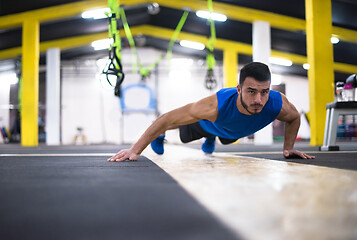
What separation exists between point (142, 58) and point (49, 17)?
16.3 ft

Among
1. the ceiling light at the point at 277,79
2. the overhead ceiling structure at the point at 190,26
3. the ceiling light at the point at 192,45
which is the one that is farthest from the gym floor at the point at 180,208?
the ceiling light at the point at 277,79

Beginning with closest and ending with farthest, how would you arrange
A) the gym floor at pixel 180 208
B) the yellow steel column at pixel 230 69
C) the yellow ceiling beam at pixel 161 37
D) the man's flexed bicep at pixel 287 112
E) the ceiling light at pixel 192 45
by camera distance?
the gym floor at pixel 180 208, the man's flexed bicep at pixel 287 112, the yellow steel column at pixel 230 69, the yellow ceiling beam at pixel 161 37, the ceiling light at pixel 192 45

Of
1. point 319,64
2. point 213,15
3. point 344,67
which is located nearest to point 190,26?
point 213,15

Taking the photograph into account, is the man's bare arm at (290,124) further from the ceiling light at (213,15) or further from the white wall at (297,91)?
the white wall at (297,91)

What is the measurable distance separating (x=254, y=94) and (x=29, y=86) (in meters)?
7.00

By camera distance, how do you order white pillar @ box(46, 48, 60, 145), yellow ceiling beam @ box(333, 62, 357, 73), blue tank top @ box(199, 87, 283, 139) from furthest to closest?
yellow ceiling beam @ box(333, 62, 357, 73)
white pillar @ box(46, 48, 60, 145)
blue tank top @ box(199, 87, 283, 139)

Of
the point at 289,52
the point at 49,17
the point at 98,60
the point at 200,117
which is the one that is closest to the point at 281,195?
the point at 200,117

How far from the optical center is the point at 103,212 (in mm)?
806

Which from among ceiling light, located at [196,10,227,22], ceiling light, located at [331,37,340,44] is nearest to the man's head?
ceiling light, located at [196,10,227,22]

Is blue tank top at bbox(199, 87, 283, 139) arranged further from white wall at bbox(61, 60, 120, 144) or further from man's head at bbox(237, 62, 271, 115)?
white wall at bbox(61, 60, 120, 144)

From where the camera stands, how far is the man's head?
1.98 meters

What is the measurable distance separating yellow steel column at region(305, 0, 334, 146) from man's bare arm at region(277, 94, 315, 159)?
3.51 m

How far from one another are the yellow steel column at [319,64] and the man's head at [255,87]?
13.2ft

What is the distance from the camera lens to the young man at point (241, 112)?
6.59ft
